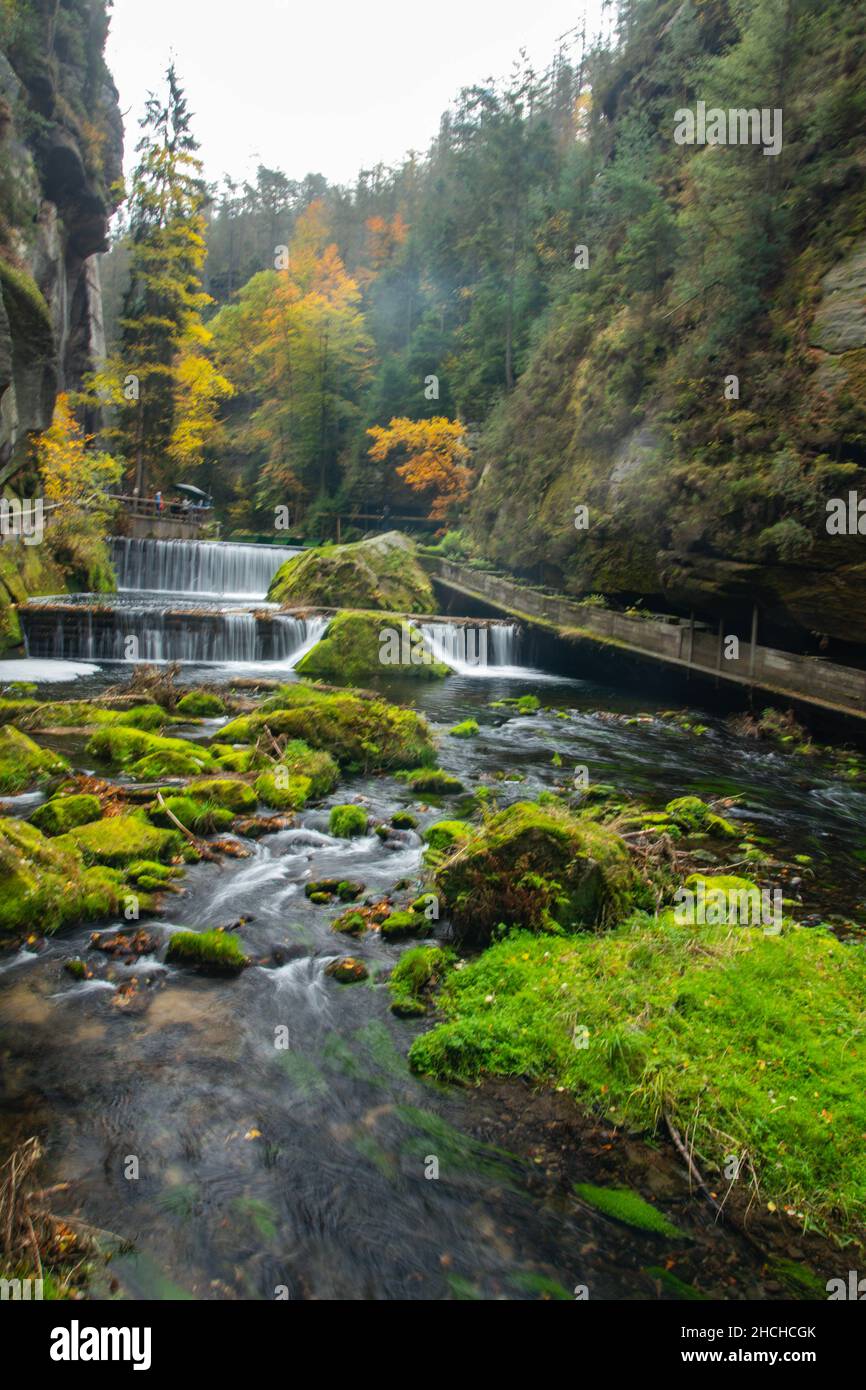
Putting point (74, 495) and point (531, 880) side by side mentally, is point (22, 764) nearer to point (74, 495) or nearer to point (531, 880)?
point (531, 880)

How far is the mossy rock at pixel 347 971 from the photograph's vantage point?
21.8ft

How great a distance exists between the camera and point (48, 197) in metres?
32.6

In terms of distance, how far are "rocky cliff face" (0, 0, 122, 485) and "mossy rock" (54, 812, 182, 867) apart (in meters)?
16.7

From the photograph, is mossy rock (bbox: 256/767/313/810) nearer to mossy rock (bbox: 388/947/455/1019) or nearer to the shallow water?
the shallow water

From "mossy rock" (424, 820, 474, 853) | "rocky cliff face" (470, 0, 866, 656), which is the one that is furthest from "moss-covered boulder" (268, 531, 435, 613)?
"mossy rock" (424, 820, 474, 853)

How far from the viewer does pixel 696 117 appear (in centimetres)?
2370

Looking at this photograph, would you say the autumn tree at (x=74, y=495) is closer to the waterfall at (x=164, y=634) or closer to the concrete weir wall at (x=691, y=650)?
the waterfall at (x=164, y=634)

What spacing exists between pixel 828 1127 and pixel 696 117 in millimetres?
27845

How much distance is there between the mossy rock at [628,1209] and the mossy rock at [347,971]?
2.54 m

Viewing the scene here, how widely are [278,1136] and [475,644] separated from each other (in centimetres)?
2047

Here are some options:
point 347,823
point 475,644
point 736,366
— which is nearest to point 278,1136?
point 347,823

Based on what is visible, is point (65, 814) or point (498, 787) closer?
point (65, 814)

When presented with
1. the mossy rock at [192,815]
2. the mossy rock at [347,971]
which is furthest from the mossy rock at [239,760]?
the mossy rock at [347,971]

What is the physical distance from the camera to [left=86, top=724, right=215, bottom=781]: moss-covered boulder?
1119 centimetres
